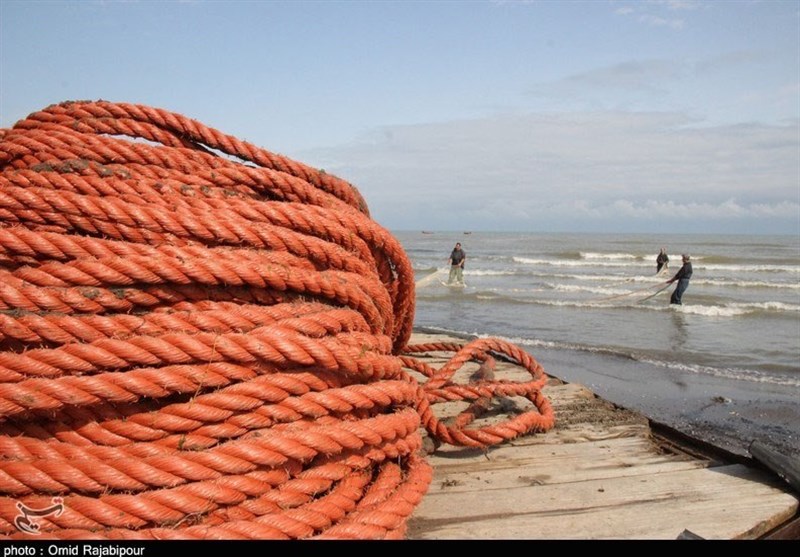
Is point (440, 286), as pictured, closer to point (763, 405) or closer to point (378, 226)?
point (763, 405)

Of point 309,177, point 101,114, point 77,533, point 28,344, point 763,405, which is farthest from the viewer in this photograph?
point 763,405

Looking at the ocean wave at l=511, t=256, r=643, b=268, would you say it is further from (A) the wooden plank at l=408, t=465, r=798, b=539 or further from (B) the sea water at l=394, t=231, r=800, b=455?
(A) the wooden plank at l=408, t=465, r=798, b=539

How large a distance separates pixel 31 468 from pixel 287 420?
1.89 ft

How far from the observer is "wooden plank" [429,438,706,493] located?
2.07 metres

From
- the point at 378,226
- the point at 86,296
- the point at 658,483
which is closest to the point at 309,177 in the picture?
the point at 378,226

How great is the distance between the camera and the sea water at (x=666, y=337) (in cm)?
594

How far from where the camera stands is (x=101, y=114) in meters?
1.71

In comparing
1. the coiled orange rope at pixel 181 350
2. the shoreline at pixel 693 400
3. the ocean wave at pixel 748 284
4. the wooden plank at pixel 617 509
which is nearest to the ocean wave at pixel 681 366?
the shoreline at pixel 693 400

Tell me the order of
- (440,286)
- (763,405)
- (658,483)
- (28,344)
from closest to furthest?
(28,344), (658,483), (763,405), (440,286)

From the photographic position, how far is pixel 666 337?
10.5 metres

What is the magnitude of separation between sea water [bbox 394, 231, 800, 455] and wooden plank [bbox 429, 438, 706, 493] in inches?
116

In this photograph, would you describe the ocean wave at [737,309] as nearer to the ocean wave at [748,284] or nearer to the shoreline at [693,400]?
the ocean wave at [748,284]

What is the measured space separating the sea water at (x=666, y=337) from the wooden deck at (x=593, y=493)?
2991mm

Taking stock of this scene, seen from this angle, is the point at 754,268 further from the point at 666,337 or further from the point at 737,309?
the point at 666,337
